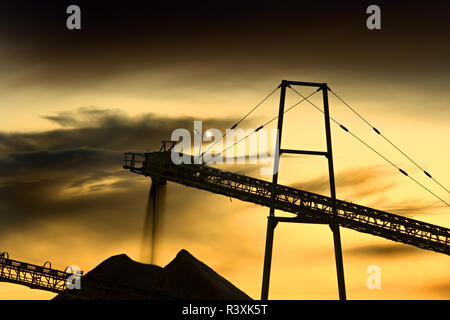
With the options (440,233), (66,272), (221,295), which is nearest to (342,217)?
(440,233)

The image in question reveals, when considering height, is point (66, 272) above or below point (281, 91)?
below

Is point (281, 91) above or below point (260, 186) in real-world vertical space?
above

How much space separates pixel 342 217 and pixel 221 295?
57.1 ft

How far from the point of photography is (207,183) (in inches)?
3103

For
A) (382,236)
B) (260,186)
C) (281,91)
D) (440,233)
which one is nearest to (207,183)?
(260,186)

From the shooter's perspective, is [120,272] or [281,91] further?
[120,272]

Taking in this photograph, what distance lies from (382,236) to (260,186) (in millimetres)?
12359

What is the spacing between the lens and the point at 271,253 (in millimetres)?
80188
